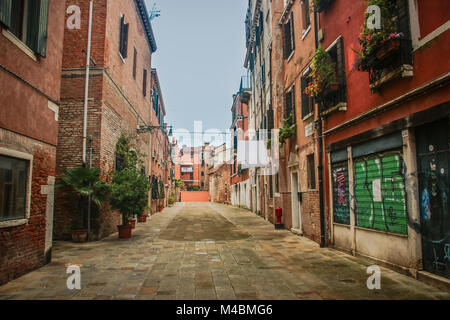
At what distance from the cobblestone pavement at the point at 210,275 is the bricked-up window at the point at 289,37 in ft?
24.3

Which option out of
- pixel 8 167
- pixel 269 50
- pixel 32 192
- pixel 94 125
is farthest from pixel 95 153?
pixel 269 50

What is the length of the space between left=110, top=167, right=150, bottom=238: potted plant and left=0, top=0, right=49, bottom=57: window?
484 cm

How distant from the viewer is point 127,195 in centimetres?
991

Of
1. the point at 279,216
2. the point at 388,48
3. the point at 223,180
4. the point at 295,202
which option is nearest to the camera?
the point at 388,48

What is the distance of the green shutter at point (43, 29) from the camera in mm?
6188

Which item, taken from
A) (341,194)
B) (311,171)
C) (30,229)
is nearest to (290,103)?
(311,171)

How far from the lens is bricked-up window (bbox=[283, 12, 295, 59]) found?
39.1 ft

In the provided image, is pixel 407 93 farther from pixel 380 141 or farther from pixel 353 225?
pixel 353 225

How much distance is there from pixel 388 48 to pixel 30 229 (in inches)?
291

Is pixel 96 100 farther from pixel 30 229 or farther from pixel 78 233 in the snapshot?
pixel 30 229

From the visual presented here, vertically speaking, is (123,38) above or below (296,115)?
above

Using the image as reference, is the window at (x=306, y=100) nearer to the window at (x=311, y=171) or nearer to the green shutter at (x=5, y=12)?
the window at (x=311, y=171)

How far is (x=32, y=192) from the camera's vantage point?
20.0 feet
